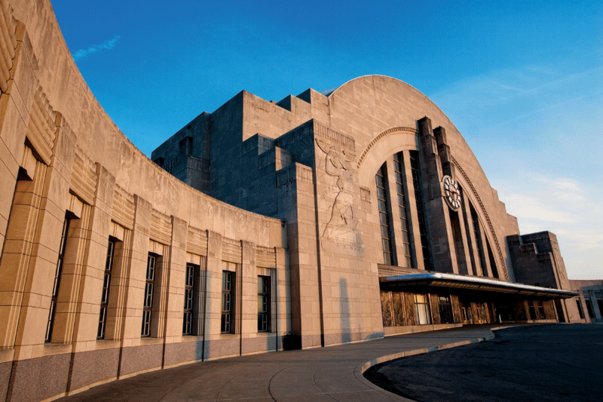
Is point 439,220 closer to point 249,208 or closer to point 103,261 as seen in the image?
point 249,208

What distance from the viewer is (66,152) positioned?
25.6 feet

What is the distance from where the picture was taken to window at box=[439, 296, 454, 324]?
31.3 m

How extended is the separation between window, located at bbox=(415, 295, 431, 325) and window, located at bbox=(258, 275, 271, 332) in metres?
15.5

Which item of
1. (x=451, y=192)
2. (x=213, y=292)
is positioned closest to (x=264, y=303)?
(x=213, y=292)

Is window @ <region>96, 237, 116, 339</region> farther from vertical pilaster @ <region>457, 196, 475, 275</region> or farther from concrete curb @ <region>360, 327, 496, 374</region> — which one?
vertical pilaster @ <region>457, 196, 475, 275</region>

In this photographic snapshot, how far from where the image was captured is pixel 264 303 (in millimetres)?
17422

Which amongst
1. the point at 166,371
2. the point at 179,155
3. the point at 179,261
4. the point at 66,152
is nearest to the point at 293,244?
the point at 179,261

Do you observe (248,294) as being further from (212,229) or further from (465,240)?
(465,240)

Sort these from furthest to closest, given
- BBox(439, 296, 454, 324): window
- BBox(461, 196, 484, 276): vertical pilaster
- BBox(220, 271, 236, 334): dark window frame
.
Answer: BBox(461, 196, 484, 276): vertical pilaster, BBox(439, 296, 454, 324): window, BBox(220, 271, 236, 334): dark window frame

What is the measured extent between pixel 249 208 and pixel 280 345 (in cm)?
820

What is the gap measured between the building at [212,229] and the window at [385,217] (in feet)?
0.56

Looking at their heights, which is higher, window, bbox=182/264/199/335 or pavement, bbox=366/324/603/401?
window, bbox=182/264/199/335

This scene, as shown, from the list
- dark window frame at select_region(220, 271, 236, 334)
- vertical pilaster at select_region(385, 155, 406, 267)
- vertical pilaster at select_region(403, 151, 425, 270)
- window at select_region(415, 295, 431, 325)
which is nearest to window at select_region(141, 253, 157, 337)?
dark window frame at select_region(220, 271, 236, 334)

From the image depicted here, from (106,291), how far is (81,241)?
7.18ft
